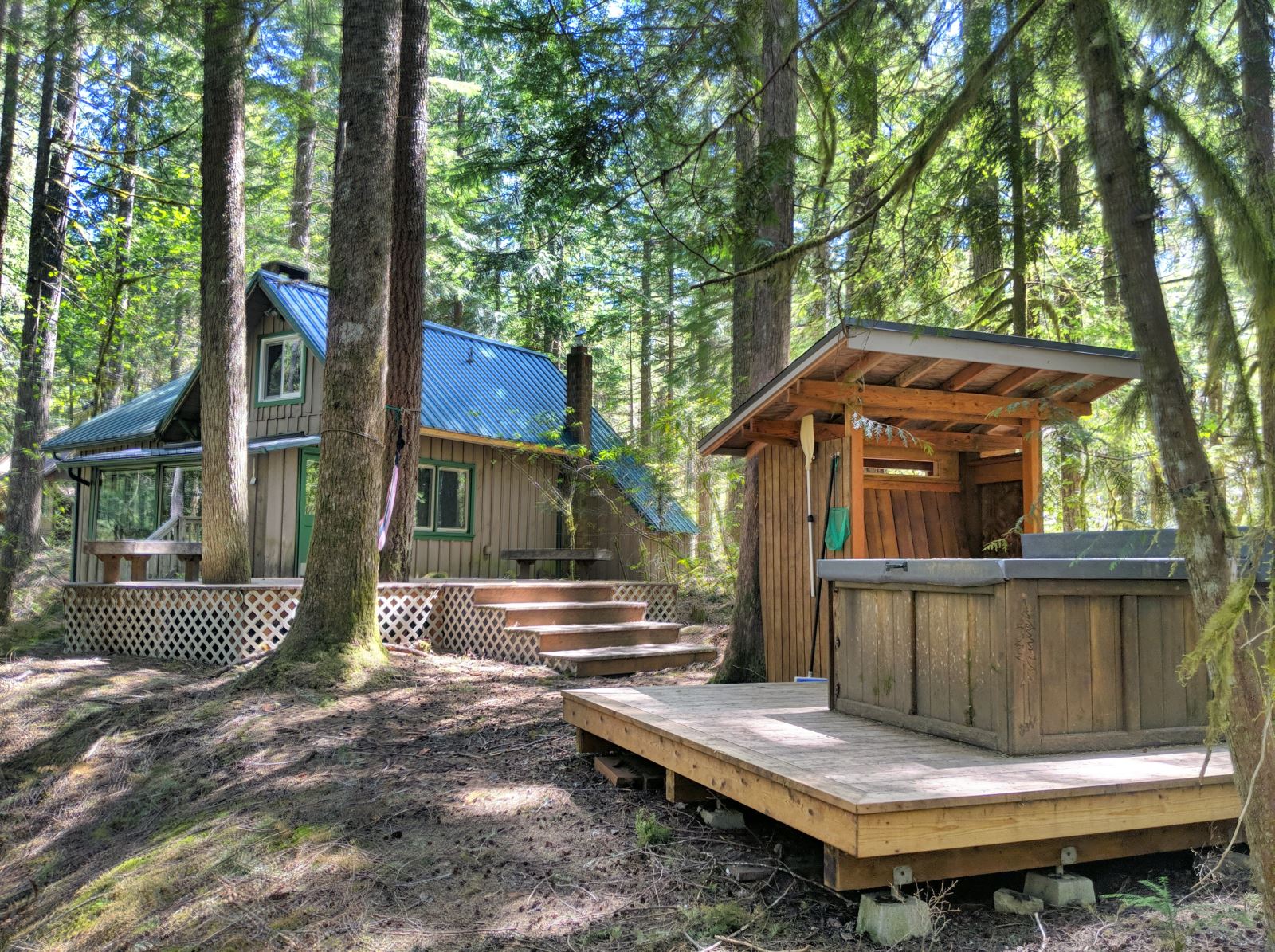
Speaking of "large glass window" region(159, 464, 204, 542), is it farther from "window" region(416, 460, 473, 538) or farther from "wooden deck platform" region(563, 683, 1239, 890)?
"wooden deck platform" region(563, 683, 1239, 890)

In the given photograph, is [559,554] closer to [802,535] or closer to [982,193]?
[802,535]

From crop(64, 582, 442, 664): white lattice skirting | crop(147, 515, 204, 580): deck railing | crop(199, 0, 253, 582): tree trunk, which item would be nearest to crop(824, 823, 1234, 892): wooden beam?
crop(64, 582, 442, 664): white lattice skirting

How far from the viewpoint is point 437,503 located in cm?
1485

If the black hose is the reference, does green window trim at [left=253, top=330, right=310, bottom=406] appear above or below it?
above

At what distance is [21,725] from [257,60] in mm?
8465

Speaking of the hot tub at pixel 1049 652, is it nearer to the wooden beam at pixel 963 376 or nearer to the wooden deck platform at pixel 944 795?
the wooden deck platform at pixel 944 795

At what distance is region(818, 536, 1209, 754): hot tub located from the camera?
4.00m

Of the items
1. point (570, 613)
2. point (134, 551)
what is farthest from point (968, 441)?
point (134, 551)

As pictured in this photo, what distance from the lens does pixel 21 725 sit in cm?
748

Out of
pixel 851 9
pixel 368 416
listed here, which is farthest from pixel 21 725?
pixel 851 9

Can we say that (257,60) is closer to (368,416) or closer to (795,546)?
(368,416)

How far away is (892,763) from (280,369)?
1366 cm

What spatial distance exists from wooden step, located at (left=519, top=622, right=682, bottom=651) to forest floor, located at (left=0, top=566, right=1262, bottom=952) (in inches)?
88.4

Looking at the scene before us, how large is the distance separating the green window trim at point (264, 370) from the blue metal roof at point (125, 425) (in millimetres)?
1239
